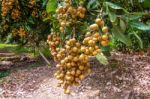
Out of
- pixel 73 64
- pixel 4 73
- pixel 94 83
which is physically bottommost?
pixel 4 73

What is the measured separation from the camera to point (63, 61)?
56.0 inches

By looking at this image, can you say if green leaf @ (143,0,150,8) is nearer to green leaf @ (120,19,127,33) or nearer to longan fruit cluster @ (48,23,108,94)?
green leaf @ (120,19,127,33)

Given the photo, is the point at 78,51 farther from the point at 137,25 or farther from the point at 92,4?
the point at 92,4

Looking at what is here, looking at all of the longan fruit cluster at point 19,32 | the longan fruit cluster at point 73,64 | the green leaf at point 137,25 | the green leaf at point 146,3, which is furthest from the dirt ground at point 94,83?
the longan fruit cluster at point 73,64

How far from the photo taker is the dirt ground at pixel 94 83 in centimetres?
623

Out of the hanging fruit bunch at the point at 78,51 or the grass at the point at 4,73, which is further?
the grass at the point at 4,73

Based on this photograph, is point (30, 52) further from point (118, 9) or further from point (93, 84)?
point (118, 9)

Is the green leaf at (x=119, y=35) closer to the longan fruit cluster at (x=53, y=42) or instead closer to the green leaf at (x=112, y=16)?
the green leaf at (x=112, y=16)

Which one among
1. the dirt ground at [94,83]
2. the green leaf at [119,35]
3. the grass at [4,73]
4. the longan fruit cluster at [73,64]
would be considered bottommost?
the grass at [4,73]

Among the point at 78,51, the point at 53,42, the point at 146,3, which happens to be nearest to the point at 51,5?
the point at 53,42

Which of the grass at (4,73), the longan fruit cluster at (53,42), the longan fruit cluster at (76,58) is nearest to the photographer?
the longan fruit cluster at (76,58)

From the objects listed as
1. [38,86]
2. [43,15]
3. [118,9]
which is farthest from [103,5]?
[38,86]

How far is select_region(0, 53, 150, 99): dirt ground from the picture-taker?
20.5 ft

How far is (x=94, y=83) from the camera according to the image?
261 inches
